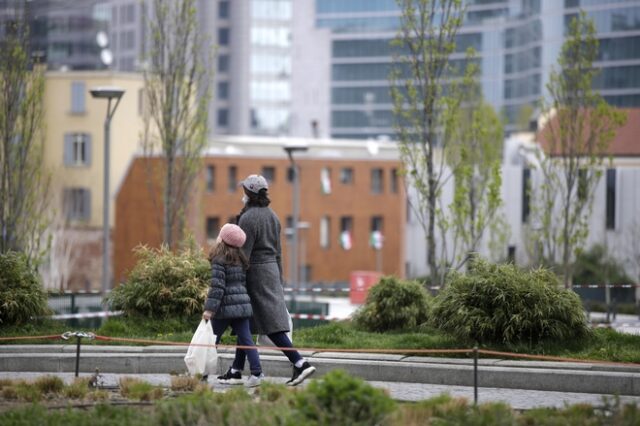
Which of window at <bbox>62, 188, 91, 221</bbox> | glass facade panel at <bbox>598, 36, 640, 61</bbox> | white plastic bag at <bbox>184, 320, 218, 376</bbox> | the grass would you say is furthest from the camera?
glass facade panel at <bbox>598, 36, 640, 61</bbox>

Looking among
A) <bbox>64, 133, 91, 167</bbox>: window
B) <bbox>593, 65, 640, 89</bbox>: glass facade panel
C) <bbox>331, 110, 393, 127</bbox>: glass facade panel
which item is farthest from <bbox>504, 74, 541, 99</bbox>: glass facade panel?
<bbox>64, 133, 91, 167</bbox>: window

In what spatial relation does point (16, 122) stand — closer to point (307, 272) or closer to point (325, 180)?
point (325, 180)

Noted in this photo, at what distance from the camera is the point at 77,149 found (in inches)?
3137

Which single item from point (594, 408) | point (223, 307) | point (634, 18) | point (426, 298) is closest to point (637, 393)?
point (594, 408)

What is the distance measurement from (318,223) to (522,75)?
55262 millimetres

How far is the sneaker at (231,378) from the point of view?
14383 millimetres

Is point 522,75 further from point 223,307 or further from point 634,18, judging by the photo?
point 223,307

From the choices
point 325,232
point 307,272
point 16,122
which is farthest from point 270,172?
point 16,122

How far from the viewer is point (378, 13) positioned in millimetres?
142000

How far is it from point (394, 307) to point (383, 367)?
403cm

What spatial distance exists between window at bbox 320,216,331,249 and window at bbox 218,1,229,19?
67751 millimetres

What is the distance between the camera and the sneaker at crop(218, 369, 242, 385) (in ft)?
47.2

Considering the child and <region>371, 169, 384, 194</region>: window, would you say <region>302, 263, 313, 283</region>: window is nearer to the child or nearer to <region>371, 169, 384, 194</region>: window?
<region>371, 169, 384, 194</region>: window

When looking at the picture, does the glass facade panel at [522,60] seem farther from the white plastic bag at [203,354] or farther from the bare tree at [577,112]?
the white plastic bag at [203,354]
